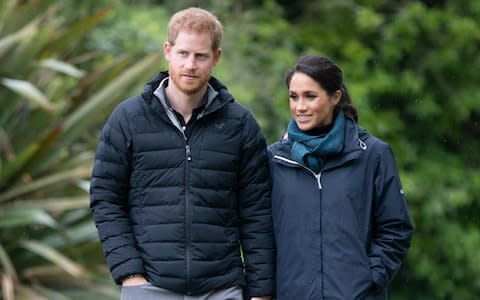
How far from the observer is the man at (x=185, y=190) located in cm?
443

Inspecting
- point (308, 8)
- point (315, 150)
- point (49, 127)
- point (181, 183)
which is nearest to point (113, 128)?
point (181, 183)

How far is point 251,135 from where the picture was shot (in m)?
4.62

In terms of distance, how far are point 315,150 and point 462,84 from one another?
29.6 feet

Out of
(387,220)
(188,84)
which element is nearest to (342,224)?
(387,220)

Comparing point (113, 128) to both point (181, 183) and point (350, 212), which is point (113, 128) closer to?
point (181, 183)

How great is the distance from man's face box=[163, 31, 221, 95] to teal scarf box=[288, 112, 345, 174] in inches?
17.2

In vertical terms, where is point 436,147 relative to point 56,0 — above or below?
below

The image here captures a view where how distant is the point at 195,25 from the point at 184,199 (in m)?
0.65

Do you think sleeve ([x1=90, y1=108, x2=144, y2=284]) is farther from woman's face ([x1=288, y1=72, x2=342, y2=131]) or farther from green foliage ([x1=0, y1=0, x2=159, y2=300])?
green foliage ([x1=0, y1=0, x2=159, y2=300])

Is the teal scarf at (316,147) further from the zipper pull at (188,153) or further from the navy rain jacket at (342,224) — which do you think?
the zipper pull at (188,153)

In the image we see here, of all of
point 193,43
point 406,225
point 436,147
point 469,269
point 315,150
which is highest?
point 193,43

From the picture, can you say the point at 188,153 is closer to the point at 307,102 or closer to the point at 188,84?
the point at 188,84

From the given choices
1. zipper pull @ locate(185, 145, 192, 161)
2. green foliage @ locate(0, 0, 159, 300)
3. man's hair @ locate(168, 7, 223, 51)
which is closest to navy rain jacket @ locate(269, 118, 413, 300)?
zipper pull @ locate(185, 145, 192, 161)

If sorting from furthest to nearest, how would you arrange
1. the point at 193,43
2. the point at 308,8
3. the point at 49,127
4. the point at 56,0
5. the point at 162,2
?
1. the point at 308,8
2. the point at 162,2
3. the point at 56,0
4. the point at 49,127
5. the point at 193,43
